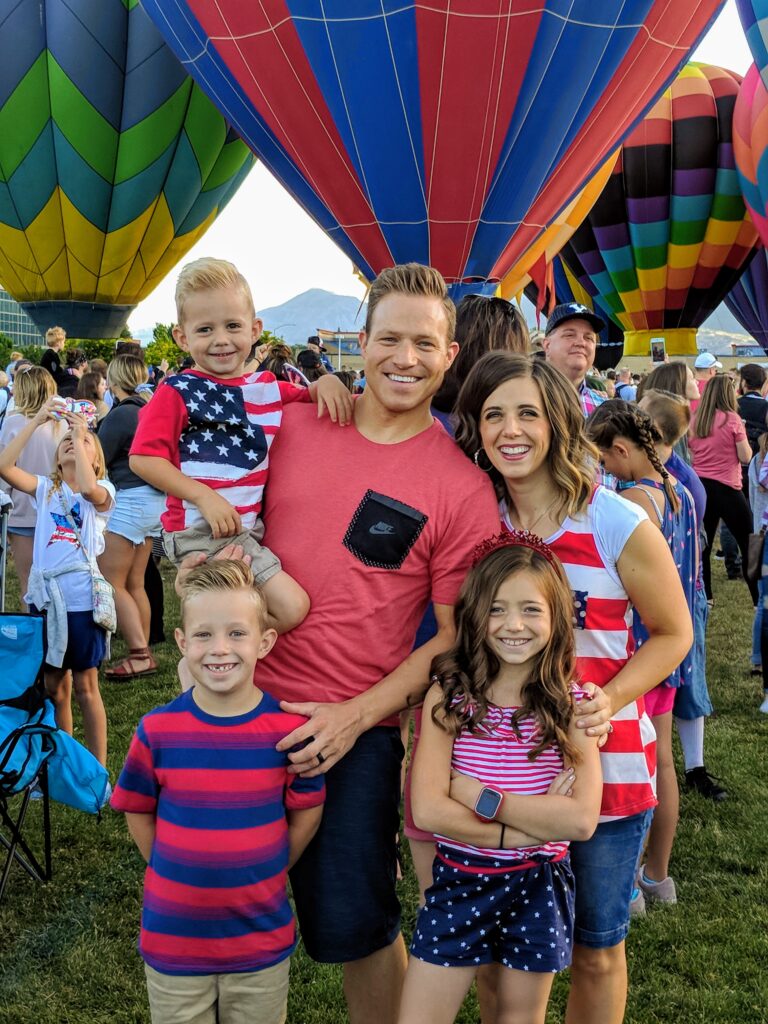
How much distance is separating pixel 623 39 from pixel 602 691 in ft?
22.1

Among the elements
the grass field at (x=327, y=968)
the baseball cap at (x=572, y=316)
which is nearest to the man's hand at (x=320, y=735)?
the grass field at (x=327, y=968)

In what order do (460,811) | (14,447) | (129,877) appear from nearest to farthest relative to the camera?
(460,811)
(129,877)
(14,447)

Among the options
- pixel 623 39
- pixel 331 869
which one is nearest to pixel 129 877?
pixel 331 869

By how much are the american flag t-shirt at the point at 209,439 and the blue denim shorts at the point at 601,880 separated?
3.07ft

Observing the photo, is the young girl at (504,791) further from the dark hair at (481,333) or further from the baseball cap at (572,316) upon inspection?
the baseball cap at (572,316)

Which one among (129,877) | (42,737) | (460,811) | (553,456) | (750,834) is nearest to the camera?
(460,811)

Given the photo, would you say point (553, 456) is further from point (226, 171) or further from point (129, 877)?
point (226, 171)

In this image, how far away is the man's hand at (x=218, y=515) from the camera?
1.98 m

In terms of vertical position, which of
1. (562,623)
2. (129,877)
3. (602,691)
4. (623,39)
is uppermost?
(623,39)

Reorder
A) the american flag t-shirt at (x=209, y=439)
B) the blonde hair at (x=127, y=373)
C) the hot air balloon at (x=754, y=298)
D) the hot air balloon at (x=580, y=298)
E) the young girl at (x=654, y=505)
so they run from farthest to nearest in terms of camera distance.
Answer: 1. the hot air balloon at (x=754, y=298)
2. the hot air balloon at (x=580, y=298)
3. the blonde hair at (x=127, y=373)
4. the young girl at (x=654, y=505)
5. the american flag t-shirt at (x=209, y=439)

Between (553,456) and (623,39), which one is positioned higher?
(623,39)

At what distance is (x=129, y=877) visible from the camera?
3451mm

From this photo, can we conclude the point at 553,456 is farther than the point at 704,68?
No

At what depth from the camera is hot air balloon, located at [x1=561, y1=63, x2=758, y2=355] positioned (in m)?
16.6
